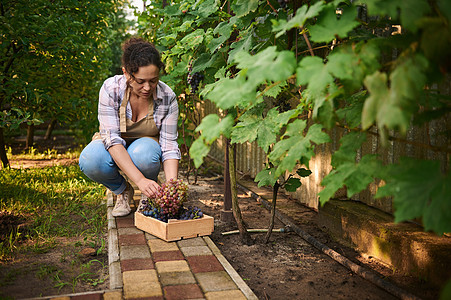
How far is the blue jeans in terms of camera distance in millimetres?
3324

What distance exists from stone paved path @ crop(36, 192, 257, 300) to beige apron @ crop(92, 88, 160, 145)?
0.88 m

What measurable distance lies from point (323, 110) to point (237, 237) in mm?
1827

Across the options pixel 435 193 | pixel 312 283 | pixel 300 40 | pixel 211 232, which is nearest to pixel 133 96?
pixel 211 232

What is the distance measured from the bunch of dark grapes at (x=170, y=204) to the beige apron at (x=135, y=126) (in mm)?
691

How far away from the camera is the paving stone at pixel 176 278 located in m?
2.21

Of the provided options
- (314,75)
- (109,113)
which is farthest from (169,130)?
(314,75)

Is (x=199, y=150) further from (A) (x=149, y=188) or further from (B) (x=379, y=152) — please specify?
(B) (x=379, y=152)

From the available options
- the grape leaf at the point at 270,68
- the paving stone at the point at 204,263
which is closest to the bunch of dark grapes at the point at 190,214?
the paving stone at the point at 204,263

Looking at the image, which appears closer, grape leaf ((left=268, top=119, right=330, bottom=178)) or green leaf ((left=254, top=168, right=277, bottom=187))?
grape leaf ((left=268, top=119, right=330, bottom=178))

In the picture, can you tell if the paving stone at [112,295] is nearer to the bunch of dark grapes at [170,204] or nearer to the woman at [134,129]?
the bunch of dark grapes at [170,204]

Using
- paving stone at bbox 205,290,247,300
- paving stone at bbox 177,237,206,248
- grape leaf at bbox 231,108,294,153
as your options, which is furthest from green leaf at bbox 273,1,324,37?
paving stone at bbox 177,237,206,248

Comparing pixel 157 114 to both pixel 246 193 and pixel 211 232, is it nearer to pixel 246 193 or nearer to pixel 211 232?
pixel 211 232

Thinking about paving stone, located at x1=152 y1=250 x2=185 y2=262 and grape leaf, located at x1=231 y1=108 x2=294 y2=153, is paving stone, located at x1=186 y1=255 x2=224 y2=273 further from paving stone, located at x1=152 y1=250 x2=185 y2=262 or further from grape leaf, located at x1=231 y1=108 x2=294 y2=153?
grape leaf, located at x1=231 y1=108 x2=294 y2=153

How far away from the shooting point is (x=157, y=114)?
3453 mm
